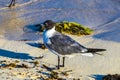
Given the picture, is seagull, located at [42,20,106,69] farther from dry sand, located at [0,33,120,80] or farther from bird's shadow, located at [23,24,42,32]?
bird's shadow, located at [23,24,42,32]

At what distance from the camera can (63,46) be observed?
25.1 feet

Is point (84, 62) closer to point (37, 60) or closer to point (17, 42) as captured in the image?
point (37, 60)

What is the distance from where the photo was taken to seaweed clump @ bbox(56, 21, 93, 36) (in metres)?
9.41

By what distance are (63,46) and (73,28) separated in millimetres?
2027

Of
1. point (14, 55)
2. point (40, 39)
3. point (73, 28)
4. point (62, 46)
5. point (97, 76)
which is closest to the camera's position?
point (97, 76)

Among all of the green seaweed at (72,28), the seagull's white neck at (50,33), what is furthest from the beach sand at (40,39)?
the seagull's white neck at (50,33)

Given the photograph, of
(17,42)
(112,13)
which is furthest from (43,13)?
(17,42)

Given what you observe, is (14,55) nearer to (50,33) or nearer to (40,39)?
(50,33)

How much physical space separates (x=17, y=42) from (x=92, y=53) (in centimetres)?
190

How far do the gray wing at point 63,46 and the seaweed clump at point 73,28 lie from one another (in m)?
1.68

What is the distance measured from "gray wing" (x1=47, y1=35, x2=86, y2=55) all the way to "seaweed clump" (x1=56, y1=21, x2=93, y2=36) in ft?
5.52

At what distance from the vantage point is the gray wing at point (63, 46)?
300 inches

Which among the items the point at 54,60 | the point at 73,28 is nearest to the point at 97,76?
the point at 54,60

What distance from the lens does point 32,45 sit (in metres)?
8.69
